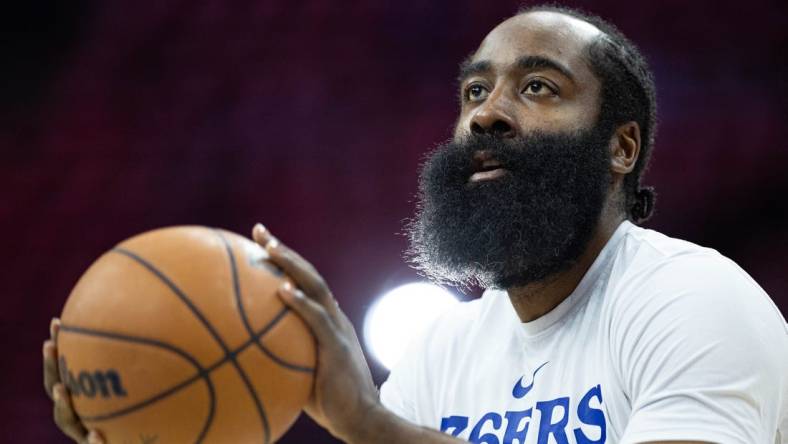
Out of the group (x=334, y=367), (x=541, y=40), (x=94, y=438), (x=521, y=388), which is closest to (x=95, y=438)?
(x=94, y=438)

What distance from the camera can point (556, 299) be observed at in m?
3.03

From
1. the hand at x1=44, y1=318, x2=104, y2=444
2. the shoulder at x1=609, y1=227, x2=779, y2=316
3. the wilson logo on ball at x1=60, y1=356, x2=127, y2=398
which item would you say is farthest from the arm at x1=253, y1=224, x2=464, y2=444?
the shoulder at x1=609, y1=227, x2=779, y2=316

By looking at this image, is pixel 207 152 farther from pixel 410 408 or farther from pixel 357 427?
pixel 357 427

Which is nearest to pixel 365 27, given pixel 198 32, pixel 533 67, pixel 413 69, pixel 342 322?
pixel 413 69

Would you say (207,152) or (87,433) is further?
(207,152)

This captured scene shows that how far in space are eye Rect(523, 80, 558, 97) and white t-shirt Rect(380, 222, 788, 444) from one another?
18.5 inches

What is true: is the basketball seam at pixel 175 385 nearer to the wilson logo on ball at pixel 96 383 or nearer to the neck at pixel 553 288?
the wilson logo on ball at pixel 96 383

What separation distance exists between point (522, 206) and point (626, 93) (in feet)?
1.98

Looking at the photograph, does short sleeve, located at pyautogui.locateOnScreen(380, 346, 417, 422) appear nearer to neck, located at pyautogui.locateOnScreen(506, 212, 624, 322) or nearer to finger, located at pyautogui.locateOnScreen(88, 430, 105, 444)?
neck, located at pyautogui.locateOnScreen(506, 212, 624, 322)

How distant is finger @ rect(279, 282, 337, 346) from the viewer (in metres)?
2.21

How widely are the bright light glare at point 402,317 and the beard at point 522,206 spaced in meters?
2.68

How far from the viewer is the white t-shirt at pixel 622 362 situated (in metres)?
2.32

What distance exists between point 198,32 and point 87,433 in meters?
4.19

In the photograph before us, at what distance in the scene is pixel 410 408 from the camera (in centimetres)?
327
